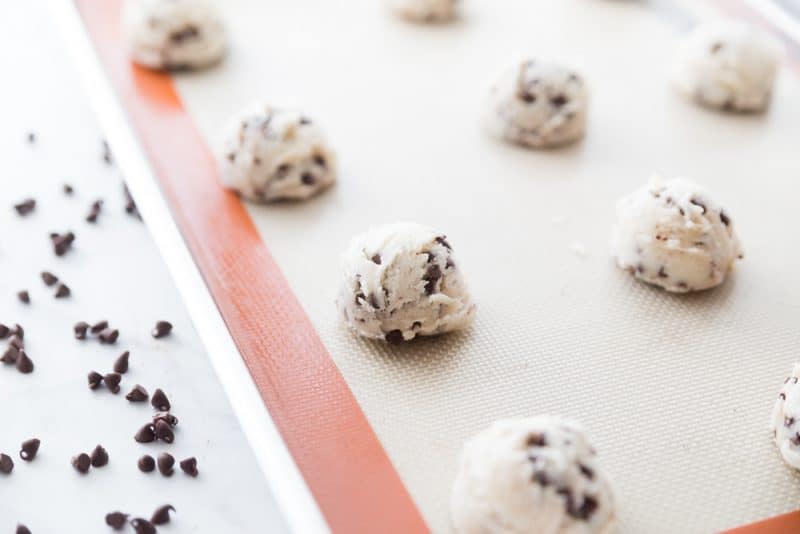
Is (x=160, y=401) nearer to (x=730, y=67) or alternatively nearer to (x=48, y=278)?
(x=48, y=278)

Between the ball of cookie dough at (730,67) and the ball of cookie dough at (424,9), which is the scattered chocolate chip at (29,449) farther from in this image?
the ball of cookie dough at (730,67)

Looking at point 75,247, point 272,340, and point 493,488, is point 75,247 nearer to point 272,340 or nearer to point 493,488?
point 272,340

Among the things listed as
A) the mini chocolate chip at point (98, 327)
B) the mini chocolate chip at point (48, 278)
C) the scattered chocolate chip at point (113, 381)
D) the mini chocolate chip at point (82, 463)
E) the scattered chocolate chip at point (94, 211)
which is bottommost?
the mini chocolate chip at point (82, 463)

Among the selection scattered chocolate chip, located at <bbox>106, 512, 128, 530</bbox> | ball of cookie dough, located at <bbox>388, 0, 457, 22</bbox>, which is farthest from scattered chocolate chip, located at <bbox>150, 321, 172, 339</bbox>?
ball of cookie dough, located at <bbox>388, 0, 457, 22</bbox>

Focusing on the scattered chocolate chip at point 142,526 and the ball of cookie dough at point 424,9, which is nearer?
the scattered chocolate chip at point 142,526

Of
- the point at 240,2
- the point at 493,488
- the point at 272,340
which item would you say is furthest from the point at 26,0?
the point at 493,488

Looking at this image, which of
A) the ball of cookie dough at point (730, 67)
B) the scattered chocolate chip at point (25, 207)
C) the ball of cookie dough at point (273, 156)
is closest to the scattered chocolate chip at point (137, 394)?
the ball of cookie dough at point (273, 156)
